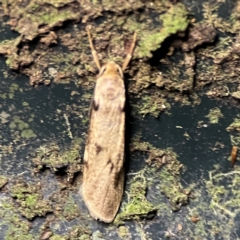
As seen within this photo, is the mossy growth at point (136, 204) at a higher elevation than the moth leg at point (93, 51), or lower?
lower

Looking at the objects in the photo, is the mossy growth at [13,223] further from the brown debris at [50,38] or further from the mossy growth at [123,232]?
the brown debris at [50,38]

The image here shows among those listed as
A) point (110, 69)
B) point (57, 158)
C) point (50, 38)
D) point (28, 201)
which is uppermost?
point (50, 38)

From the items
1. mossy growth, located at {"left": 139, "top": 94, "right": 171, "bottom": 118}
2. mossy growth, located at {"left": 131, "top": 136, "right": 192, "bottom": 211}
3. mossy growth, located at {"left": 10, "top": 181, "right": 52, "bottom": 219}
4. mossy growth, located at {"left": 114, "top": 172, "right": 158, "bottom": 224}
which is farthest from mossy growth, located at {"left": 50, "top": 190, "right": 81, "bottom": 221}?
mossy growth, located at {"left": 139, "top": 94, "right": 171, "bottom": 118}

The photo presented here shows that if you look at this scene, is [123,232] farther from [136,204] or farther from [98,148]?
[98,148]

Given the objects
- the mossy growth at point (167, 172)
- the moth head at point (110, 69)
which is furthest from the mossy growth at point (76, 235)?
the moth head at point (110, 69)

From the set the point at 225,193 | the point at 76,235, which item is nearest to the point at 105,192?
the point at 76,235

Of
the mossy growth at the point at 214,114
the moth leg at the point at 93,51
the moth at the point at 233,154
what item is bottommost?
the moth at the point at 233,154
